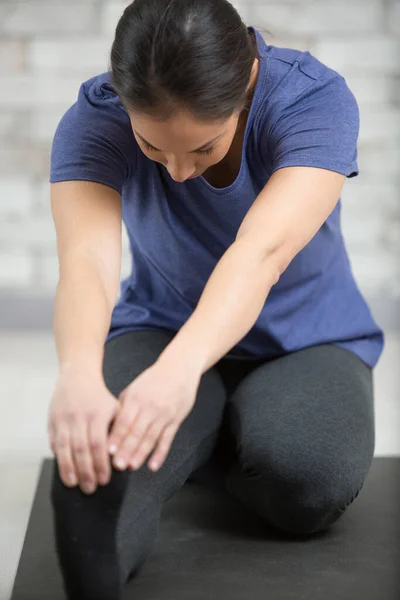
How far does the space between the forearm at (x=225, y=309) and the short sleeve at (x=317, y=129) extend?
0.17 metres

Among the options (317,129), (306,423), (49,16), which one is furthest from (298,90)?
(49,16)

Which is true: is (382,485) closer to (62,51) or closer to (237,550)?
(237,550)

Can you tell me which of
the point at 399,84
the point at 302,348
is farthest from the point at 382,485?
the point at 399,84

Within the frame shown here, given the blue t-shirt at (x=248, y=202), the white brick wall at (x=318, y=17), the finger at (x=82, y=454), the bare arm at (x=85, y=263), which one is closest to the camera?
the finger at (x=82, y=454)

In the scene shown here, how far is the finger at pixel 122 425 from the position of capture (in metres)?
1.05

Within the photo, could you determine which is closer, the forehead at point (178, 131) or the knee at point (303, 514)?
the forehead at point (178, 131)

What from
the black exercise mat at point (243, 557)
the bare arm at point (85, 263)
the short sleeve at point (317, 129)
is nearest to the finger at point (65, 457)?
the bare arm at point (85, 263)

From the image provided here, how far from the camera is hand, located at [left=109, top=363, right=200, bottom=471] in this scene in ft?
3.44

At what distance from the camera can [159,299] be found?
5.23 ft

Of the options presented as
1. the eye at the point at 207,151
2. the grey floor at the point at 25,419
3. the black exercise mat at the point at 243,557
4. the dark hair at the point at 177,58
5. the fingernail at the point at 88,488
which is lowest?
the grey floor at the point at 25,419

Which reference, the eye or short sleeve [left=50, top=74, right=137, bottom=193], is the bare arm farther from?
the eye

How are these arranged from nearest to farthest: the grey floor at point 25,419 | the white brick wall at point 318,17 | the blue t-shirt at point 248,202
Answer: the blue t-shirt at point 248,202 < the grey floor at point 25,419 < the white brick wall at point 318,17

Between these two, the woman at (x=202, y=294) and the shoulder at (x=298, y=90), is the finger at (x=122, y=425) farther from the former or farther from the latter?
the shoulder at (x=298, y=90)

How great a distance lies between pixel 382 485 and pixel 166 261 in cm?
59
